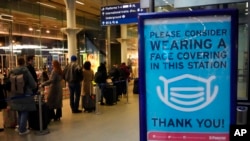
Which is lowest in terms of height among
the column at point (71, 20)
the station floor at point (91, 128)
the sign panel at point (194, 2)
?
the station floor at point (91, 128)

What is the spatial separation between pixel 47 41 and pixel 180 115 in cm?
1306

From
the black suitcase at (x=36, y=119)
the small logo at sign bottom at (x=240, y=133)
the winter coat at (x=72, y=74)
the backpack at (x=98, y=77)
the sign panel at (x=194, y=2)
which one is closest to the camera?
the small logo at sign bottom at (x=240, y=133)

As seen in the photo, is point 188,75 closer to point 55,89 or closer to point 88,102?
point 55,89

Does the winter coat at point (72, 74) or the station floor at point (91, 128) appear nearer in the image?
the station floor at point (91, 128)

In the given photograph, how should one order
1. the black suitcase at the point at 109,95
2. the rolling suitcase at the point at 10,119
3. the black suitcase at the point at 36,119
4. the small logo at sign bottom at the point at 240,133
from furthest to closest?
the black suitcase at the point at 109,95, the rolling suitcase at the point at 10,119, the black suitcase at the point at 36,119, the small logo at sign bottom at the point at 240,133

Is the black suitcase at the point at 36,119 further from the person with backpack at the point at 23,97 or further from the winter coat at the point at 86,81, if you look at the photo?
the winter coat at the point at 86,81

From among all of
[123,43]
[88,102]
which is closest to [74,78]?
[88,102]

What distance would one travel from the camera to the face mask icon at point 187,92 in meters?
1.91

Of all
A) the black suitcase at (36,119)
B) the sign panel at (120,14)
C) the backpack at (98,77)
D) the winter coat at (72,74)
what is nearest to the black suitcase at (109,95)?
the backpack at (98,77)

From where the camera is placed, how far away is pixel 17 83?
218 inches

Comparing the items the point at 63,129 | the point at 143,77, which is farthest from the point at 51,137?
the point at 143,77

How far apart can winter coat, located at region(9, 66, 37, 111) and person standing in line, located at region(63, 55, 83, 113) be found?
6.98 ft

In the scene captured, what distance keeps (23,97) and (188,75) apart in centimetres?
443

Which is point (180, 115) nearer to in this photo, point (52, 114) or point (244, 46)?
point (244, 46)
